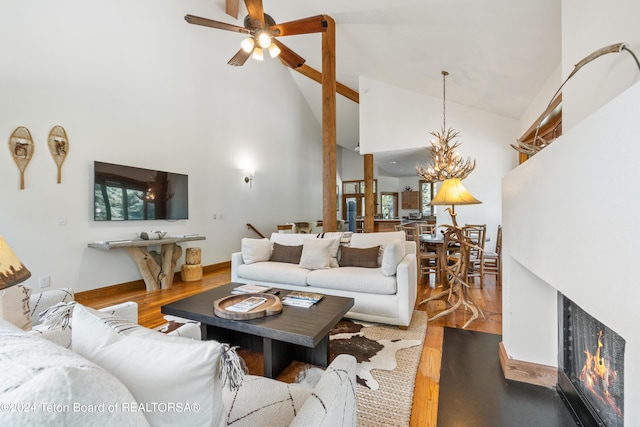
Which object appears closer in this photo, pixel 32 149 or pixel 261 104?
pixel 32 149

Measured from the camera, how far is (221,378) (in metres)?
0.69

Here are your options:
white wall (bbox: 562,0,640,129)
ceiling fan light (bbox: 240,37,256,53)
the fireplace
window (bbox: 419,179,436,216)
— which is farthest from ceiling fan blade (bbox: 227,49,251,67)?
window (bbox: 419,179,436,216)

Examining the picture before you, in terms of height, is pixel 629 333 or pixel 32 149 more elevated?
pixel 32 149

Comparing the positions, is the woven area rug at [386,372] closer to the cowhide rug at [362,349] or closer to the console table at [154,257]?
the cowhide rug at [362,349]

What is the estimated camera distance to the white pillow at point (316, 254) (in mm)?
3273

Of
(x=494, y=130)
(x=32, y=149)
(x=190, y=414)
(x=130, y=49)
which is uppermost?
(x=130, y=49)

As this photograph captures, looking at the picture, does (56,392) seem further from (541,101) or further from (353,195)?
(353,195)

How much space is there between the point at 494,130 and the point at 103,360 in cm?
653

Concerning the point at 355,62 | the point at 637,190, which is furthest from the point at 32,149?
the point at 355,62

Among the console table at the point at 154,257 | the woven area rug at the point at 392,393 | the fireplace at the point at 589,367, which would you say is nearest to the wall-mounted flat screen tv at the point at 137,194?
the console table at the point at 154,257

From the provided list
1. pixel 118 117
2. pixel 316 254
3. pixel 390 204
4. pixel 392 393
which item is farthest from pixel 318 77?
pixel 392 393

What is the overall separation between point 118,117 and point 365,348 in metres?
4.35

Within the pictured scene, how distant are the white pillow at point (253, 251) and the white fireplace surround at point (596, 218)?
2.86 metres

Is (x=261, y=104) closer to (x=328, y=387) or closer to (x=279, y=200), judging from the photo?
(x=279, y=200)
